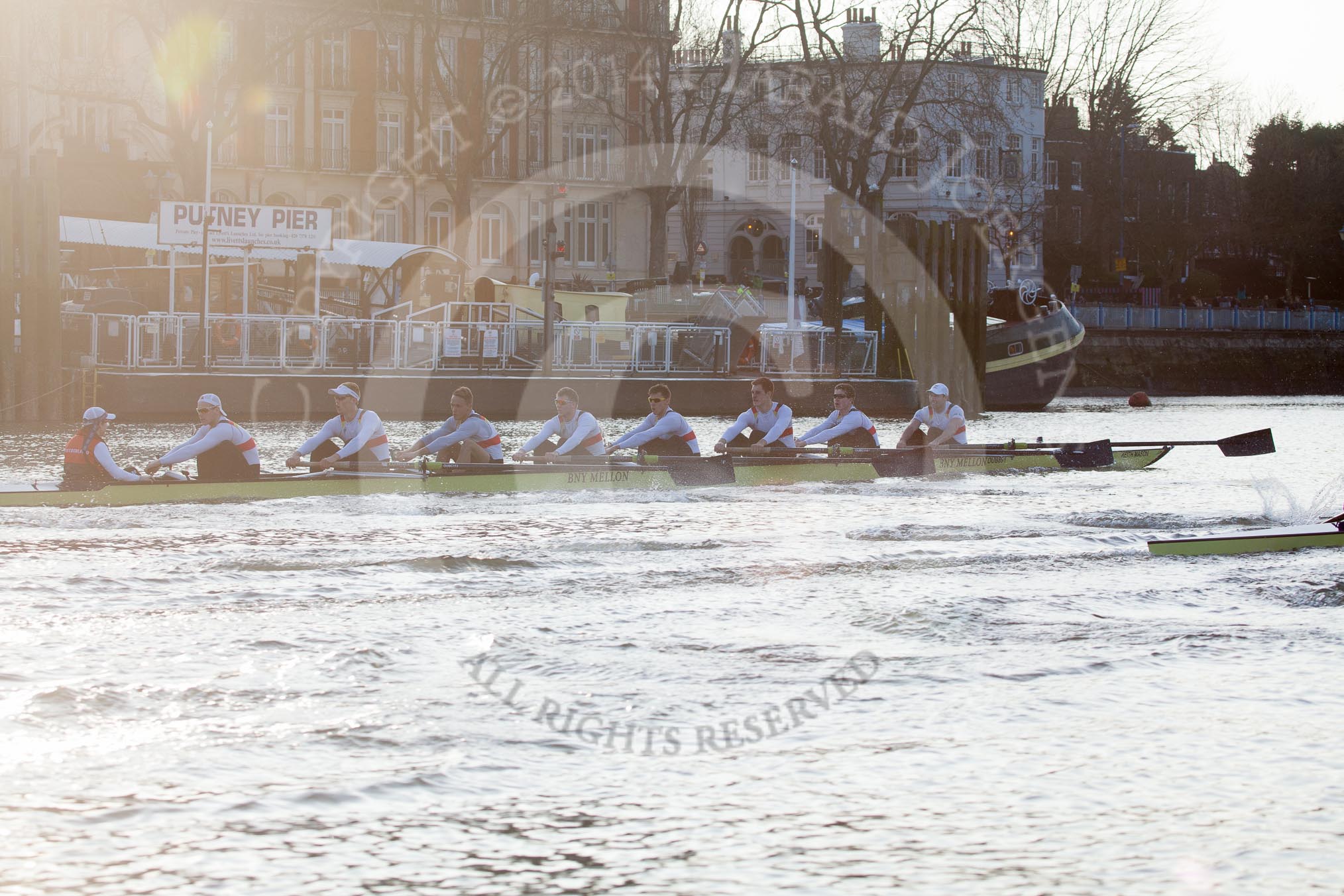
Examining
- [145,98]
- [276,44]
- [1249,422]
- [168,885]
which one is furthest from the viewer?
[145,98]

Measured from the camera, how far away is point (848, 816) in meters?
6.97

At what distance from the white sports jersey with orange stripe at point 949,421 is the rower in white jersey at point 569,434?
4982 millimetres

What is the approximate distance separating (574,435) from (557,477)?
0.68 m

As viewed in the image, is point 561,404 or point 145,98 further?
point 145,98

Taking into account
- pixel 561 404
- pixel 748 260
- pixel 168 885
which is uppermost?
pixel 748 260

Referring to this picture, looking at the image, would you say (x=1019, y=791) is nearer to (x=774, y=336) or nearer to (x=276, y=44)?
(x=774, y=336)

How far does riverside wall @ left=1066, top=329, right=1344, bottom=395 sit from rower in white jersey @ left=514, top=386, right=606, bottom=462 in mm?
37164

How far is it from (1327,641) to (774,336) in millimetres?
25212

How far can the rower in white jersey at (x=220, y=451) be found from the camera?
16312 millimetres

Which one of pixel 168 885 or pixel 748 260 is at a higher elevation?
pixel 748 260

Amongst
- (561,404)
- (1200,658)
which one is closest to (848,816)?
(1200,658)

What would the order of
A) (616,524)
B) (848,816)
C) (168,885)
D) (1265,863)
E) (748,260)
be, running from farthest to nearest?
(748,260)
(616,524)
(848,816)
(1265,863)
(168,885)

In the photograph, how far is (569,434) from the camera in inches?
760

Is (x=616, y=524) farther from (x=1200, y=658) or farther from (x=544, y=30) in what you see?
(x=544, y=30)
